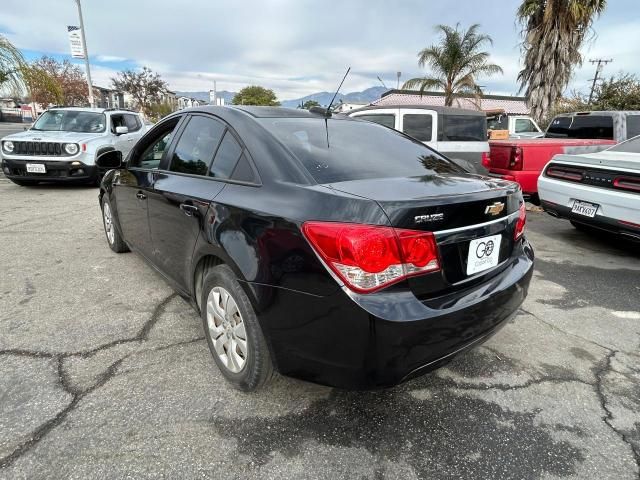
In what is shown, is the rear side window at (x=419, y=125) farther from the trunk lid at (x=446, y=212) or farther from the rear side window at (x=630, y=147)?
the trunk lid at (x=446, y=212)

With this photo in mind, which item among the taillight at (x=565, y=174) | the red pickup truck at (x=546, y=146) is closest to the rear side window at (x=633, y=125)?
the red pickup truck at (x=546, y=146)

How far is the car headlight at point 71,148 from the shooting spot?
7979 millimetres

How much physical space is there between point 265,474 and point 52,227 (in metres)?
5.18

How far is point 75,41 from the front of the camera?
755 inches

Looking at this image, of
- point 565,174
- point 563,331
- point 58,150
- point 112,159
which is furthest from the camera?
point 58,150

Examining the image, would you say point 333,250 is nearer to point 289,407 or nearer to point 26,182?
point 289,407

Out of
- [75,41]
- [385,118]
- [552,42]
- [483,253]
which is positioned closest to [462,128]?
[385,118]

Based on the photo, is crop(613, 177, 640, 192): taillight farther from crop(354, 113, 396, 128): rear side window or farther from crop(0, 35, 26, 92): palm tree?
crop(0, 35, 26, 92): palm tree

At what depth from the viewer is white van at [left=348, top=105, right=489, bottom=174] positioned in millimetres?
7840

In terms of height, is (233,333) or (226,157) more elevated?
(226,157)

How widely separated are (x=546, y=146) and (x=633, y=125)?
2.51m

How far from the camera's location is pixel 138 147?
3451mm

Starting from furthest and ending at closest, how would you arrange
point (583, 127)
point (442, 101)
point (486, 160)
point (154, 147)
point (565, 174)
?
point (442, 101), point (583, 127), point (486, 160), point (565, 174), point (154, 147)

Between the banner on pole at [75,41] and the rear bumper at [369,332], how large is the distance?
22429 millimetres
